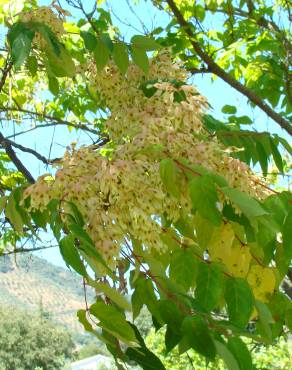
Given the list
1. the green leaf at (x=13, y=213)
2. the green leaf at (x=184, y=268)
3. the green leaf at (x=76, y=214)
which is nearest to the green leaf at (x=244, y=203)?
the green leaf at (x=184, y=268)

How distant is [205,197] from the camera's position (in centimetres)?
153

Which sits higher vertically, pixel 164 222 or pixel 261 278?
pixel 164 222

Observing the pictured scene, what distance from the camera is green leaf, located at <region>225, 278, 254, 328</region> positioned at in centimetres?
154

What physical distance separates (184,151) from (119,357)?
61cm

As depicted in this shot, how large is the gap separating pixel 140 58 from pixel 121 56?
70mm

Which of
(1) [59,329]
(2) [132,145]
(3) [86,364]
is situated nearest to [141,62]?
(2) [132,145]

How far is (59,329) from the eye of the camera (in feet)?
169

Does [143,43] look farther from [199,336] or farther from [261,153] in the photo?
[199,336]

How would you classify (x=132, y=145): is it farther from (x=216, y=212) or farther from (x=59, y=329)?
(x=59, y=329)

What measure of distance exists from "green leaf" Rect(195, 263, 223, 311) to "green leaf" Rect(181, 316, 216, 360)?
15 cm

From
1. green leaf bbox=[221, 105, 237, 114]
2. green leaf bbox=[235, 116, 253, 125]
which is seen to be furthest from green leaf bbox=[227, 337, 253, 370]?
green leaf bbox=[221, 105, 237, 114]

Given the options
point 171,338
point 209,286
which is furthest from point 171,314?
point 209,286

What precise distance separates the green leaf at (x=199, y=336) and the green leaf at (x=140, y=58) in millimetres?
1098

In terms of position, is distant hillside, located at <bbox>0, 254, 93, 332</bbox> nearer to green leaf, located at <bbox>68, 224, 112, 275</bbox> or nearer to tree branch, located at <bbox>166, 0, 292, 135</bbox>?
tree branch, located at <bbox>166, 0, 292, 135</bbox>
